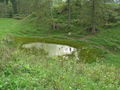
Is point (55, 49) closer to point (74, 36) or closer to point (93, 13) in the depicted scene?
point (74, 36)

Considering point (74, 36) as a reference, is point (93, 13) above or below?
above

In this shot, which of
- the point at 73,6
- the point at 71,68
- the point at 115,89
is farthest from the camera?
the point at 73,6

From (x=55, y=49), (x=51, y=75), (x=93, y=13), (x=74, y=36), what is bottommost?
(x=55, y=49)

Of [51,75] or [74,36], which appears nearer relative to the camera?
[51,75]

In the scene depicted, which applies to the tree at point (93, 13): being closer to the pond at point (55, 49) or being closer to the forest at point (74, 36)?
the forest at point (74, 36)

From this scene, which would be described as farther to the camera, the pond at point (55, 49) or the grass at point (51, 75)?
the pond at point (55, 49)

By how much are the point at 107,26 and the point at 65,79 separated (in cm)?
2589

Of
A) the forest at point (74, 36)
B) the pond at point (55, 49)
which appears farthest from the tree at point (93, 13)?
the pond at point (55, 49)

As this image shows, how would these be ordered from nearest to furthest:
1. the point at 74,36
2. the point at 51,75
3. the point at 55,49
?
1. the point at 51,75
2. the point at 55,49
3. the point at 74,36

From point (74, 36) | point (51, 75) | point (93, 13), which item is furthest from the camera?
point (74, 36)

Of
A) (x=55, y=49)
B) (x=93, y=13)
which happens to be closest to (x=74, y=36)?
(x=93, y=13)

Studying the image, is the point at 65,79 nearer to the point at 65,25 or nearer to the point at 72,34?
the point at 72,34

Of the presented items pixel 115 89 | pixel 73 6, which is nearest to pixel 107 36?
pixel 73 6

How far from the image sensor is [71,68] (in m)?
8.11
